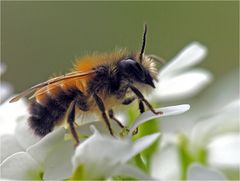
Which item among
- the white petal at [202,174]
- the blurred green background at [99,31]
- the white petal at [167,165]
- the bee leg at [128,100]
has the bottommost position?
the blurred green background at [99,31]

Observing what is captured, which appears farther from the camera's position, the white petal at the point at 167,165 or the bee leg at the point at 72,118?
the white petal at the point at 167,165

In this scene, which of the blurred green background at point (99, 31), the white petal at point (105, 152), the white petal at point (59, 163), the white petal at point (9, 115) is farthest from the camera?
the blurred green background at point (99, 31)

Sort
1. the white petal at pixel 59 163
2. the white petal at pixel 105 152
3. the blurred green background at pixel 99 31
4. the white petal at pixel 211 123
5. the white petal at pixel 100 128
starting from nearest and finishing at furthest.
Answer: the white petal at pixel 105 152 < the white petal at pixel 59 163 < the white petal at pixel 100 128 < the white petal at pixel 211 123 < the blurred green background at pixel 99 31

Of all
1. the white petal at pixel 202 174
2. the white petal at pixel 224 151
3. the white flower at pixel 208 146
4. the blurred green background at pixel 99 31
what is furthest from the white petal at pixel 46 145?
the blurred green background at pixel 99 31

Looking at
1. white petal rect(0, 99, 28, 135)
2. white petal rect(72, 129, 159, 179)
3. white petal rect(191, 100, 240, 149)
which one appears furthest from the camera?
white petal rect(191, 100, 240, 149)

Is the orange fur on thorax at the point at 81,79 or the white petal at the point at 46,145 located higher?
the orange fur on thorax at the point at 81,79

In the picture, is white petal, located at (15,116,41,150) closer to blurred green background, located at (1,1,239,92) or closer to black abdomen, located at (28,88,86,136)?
black abdomen, located at (28,88,86,136)

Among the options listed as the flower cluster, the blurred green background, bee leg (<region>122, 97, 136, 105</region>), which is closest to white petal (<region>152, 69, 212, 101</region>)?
the flower cluster

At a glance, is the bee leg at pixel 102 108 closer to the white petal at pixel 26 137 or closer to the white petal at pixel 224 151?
the white petal at pixel 26 137
